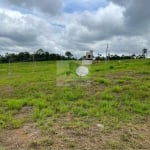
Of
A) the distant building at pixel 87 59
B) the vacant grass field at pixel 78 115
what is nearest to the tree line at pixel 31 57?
the distant building at pixel 87 59

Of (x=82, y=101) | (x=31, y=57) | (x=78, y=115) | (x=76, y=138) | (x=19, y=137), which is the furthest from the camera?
(x=31, y=57)

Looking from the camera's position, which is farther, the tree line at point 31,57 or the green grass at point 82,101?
the tree line at point 31,57

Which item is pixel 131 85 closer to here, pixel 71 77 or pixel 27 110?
pixel 71 77

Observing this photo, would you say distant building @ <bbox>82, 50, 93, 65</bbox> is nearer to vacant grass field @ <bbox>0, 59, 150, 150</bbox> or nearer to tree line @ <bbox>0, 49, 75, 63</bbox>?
vacant grass field @ <bbox>0, 59, 150, 150</bbox>

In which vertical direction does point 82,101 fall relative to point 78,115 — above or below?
above

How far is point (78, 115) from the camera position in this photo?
643 cm

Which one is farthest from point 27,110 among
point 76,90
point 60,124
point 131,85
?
point 131,85

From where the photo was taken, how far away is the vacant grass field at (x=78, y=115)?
16.8 ft

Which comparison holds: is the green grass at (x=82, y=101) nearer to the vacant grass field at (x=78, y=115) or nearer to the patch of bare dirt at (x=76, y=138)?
the vacant grass field at (x=78, y=115)

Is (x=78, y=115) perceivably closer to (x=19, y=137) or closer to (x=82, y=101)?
(x=82, y=101)

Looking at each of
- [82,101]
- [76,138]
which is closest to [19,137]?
[76,138]

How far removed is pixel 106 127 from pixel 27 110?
2.22 metres

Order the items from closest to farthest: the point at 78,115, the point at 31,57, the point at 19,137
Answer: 1. the point at 19,137
2. the point at 78,115
3. the point at 31,57

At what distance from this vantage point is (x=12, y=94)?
880cm
